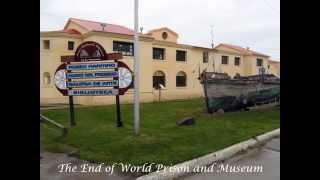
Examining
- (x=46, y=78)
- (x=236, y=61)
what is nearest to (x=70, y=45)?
(x=46, y=78)

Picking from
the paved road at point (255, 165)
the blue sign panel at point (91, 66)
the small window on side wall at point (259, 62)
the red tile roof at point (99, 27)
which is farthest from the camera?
the small window on side wall at point (259, 62)

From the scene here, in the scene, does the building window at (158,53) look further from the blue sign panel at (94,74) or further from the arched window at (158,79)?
the blue sign panel at (94,74)

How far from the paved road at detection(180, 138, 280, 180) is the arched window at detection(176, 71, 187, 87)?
2627 cm

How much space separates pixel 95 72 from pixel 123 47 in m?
18.4

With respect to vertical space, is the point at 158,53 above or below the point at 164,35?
below

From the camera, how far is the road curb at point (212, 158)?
625 cm

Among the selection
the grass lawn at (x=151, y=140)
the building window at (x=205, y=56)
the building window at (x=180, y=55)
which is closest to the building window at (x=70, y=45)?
the building window at (x=180, y=55)

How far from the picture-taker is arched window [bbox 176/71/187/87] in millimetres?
35812

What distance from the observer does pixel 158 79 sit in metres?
33.8

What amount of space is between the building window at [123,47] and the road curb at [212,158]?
1952cm

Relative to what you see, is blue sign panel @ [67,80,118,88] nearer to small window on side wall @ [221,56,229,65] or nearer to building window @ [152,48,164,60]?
building window @ [152,48,164,60]

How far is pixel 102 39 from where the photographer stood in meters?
28.0

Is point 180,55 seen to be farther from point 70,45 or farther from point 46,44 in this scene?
point 46,44
